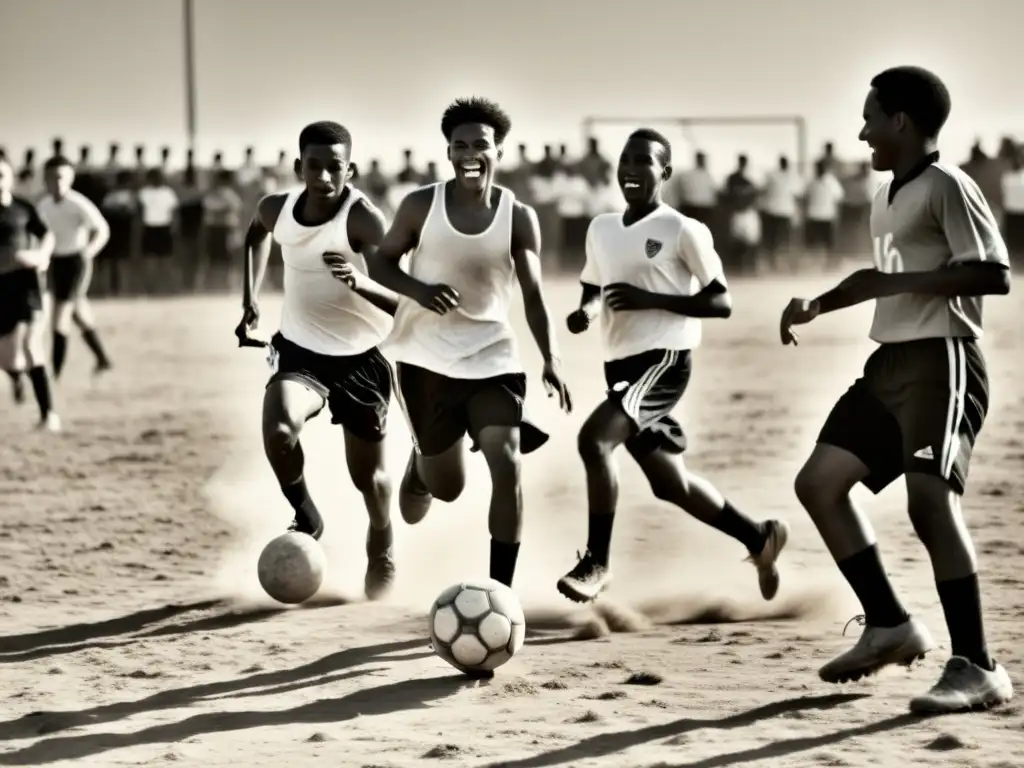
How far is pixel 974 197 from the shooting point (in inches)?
214

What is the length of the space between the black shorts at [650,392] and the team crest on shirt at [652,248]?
1.23 feet

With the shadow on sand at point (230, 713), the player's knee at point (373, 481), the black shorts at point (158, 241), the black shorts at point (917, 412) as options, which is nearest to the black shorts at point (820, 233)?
the black shorts at point (158, 241)

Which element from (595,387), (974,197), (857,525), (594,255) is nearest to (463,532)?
(594,255)

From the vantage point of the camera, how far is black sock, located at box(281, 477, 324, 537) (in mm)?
7480

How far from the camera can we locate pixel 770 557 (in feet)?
24.0

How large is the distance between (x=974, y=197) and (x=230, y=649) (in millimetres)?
3178

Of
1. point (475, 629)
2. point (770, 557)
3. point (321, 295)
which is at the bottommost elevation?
point (475, 629)

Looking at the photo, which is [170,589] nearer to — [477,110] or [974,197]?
[477,110]

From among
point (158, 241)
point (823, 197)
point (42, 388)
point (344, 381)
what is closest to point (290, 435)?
point (344, 381)

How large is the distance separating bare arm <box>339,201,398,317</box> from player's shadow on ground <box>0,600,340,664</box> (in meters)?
1.34

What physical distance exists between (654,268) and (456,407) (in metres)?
1.01

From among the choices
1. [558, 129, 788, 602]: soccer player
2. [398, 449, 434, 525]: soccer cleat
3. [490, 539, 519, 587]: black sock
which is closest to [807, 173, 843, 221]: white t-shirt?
[398, 449, 434, 525]: soccer cleat

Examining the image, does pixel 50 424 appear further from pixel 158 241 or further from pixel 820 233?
pixel 820 233

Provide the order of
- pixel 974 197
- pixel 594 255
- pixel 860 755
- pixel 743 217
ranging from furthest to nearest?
pixel 743 217 < pixel 594 255 < pixel 974 197 < pixel 860 755
